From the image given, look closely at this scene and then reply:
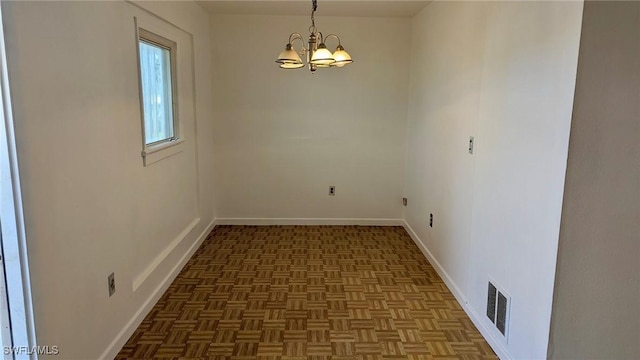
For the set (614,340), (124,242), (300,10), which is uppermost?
(300,10)

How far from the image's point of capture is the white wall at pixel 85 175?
1.72m

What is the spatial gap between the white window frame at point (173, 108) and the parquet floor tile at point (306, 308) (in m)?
1.02

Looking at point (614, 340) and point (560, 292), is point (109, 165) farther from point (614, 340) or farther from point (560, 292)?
point (614, 340)

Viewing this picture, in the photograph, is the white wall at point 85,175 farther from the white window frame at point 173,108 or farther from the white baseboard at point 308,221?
the white baseboard at point 308,221

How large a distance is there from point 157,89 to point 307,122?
1.85 metres

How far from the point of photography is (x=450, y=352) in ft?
8.30

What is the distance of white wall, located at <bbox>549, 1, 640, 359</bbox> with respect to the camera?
1766 mm

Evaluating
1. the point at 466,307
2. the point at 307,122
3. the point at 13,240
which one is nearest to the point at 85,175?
the point at 13,240

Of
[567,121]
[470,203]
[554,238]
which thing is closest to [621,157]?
[567,121]

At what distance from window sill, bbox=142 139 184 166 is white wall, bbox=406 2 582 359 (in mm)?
2154

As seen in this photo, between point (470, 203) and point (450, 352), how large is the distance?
963 mm

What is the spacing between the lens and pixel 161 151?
318cm

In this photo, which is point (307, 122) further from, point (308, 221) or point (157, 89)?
point (157, 89)

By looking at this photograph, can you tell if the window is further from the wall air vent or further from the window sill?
the wall air vent
